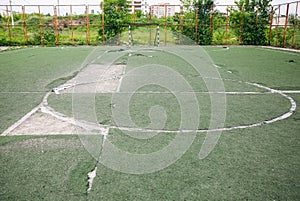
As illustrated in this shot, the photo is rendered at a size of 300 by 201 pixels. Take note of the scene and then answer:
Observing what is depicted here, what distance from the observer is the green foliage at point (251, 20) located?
20.7m

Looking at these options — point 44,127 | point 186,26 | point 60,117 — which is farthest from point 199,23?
point 44,127

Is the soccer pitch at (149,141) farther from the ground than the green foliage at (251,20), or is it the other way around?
the green foliage at (251,20)

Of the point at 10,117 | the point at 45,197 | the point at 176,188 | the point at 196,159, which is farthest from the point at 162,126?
the point at 10,117

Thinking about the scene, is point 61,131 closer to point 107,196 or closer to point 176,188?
point 107,196

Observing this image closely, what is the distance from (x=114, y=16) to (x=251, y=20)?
34.9 feet

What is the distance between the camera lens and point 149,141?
3.59 meters

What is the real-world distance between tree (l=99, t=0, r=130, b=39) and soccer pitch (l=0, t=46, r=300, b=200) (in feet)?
51.0

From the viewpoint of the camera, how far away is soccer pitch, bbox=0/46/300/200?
100 inches

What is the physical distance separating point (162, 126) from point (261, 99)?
8.79ft

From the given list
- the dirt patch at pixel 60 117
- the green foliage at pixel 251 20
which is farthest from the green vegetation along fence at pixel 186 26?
the dirt patch at pixel 60 117

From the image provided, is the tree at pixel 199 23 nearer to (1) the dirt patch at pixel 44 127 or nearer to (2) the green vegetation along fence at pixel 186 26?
(2) the green vegetation along fence at pixel 186 26

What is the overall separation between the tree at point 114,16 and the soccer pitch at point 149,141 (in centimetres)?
1556

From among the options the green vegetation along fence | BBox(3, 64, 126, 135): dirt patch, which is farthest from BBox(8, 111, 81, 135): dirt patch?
the green vegetation along fence

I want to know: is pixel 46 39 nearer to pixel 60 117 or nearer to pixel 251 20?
pixel 251 20
